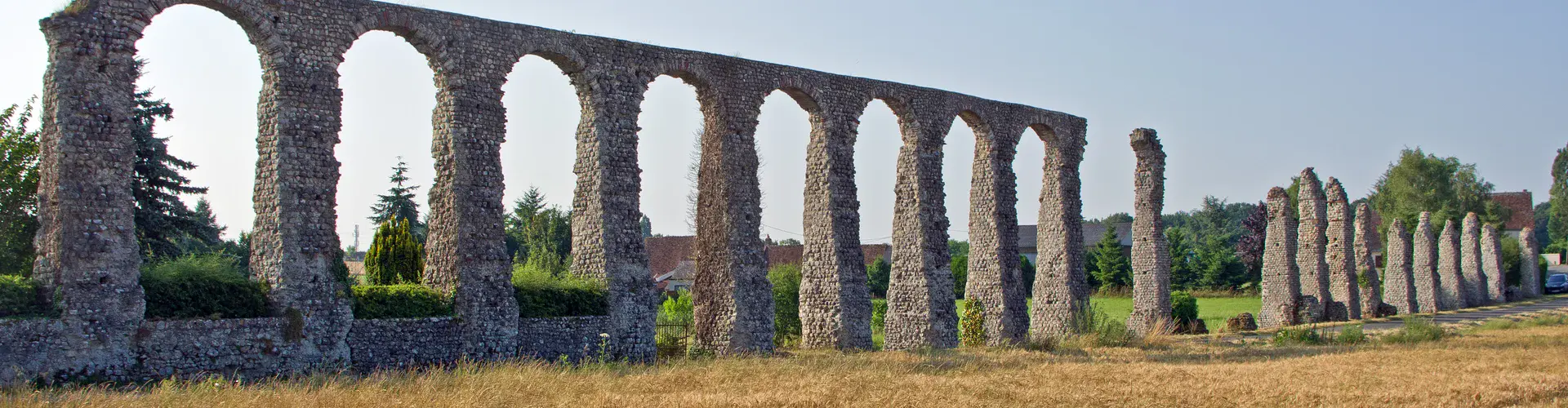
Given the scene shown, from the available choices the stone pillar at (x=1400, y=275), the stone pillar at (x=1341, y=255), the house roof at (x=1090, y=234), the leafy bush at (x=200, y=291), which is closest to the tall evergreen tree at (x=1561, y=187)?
the house roof at (x=1090, y=234)

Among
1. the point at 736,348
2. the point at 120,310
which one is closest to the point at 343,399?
the point at 120,310

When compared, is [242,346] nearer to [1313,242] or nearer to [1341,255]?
[1313,242]

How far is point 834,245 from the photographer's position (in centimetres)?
1995

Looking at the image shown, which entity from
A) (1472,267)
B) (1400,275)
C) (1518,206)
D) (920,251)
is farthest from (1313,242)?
(1518,206)

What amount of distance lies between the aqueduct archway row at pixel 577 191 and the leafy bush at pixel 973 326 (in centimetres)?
42

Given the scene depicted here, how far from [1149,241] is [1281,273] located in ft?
17.7

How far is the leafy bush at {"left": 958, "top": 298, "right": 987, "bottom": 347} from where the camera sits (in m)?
22.4

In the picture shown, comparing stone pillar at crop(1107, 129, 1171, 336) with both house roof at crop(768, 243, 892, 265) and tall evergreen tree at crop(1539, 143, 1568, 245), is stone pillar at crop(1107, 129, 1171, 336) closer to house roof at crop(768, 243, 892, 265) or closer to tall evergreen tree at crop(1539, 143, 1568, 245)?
house roof at crop(768, 243, 892, 265)

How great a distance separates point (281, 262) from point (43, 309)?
2.35m

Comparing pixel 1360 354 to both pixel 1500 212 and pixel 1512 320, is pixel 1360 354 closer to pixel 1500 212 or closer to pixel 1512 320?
pixel 1512 320

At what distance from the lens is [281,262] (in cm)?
1379

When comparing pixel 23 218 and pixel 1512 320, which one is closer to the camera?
pixel 23 218

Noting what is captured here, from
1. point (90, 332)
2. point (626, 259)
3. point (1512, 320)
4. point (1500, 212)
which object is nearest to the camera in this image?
point (90, 332)

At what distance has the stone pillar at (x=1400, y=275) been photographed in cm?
3716
